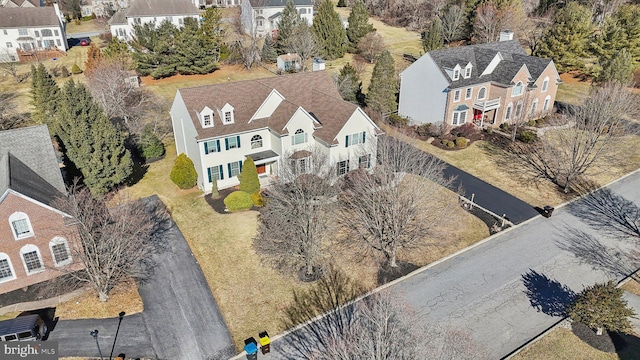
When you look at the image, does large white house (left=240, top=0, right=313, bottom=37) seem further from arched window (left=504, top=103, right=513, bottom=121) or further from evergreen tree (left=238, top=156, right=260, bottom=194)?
evergreen tree (left=238, top=156, right=260, bottom=194)

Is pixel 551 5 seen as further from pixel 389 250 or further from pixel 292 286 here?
pixel 292 286

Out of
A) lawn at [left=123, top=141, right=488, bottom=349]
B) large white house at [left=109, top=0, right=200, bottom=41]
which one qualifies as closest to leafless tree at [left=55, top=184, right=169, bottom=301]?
lawn at [left=123, top=141, right=488, bottom=349]

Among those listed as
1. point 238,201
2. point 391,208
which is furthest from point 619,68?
point 238,201

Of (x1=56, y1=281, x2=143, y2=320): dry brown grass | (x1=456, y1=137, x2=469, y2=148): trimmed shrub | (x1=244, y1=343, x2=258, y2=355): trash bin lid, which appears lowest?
(x1=56, y1=281, x2=143, y2=320): dry brown grass

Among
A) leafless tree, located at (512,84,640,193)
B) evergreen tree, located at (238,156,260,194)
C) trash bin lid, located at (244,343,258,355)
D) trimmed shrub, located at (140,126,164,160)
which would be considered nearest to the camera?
trash bin lid, located at (244,343,258,355)

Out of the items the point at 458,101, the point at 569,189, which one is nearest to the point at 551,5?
the point at 458,101

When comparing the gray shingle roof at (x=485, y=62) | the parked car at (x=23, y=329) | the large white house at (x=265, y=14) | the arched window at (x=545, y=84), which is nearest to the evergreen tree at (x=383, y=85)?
the gray shingle roof at (x=485, y=62)
